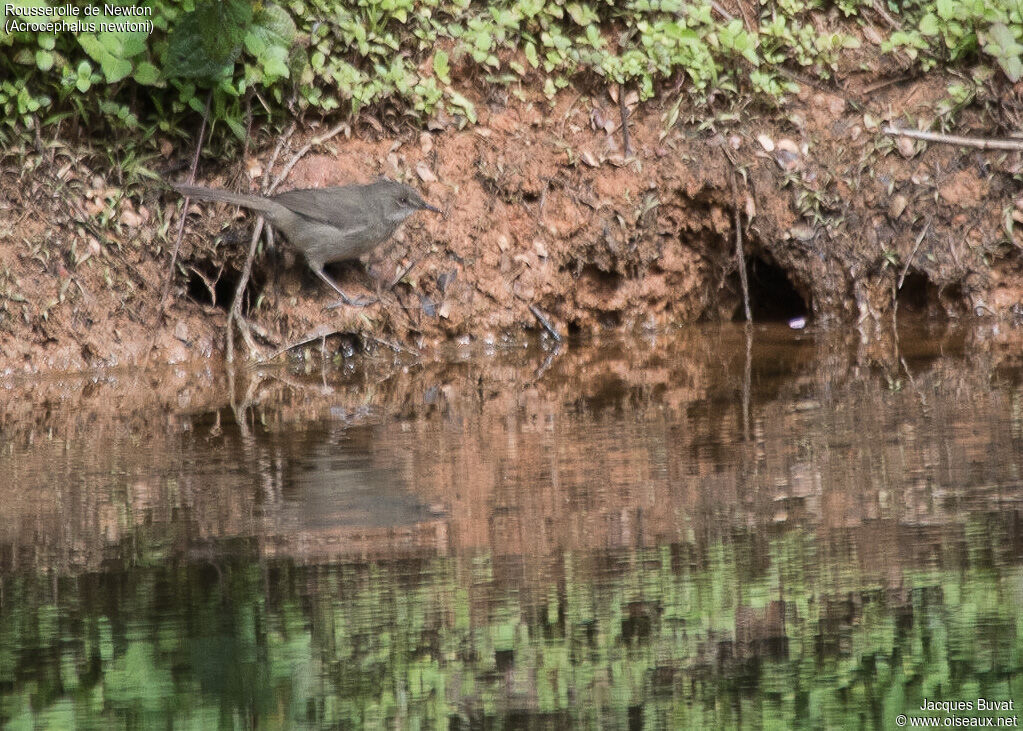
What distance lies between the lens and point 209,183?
7.36m

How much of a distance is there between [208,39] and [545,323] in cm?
237

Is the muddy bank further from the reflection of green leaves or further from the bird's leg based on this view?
the reflection of green leaves

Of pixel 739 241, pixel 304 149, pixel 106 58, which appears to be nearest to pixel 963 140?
pixel 739 241

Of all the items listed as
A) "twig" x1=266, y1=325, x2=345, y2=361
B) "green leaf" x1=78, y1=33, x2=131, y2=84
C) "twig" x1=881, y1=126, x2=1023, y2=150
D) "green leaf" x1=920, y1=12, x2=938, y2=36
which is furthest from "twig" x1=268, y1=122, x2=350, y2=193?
"green leaf" x1=920, y1=12, x2=938, y2=36

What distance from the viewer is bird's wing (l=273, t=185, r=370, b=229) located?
6.88 m

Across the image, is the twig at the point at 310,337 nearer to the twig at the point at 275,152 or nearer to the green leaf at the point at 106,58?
the twig at the point at 275,152

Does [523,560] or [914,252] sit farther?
[914,252]

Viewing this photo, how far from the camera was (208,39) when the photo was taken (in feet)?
22.6

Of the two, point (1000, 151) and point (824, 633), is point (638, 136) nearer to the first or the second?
point (1000, 151)

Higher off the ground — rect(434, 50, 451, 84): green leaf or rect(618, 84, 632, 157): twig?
rect(434, 50, 451, 84): green leaf

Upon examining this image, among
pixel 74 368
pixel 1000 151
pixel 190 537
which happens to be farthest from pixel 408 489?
pixel 1000 151

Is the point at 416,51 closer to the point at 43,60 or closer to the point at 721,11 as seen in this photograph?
the point at 721,11

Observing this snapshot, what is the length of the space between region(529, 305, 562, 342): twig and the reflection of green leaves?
2.10 metres

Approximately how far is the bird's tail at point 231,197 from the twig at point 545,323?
5.17ft
